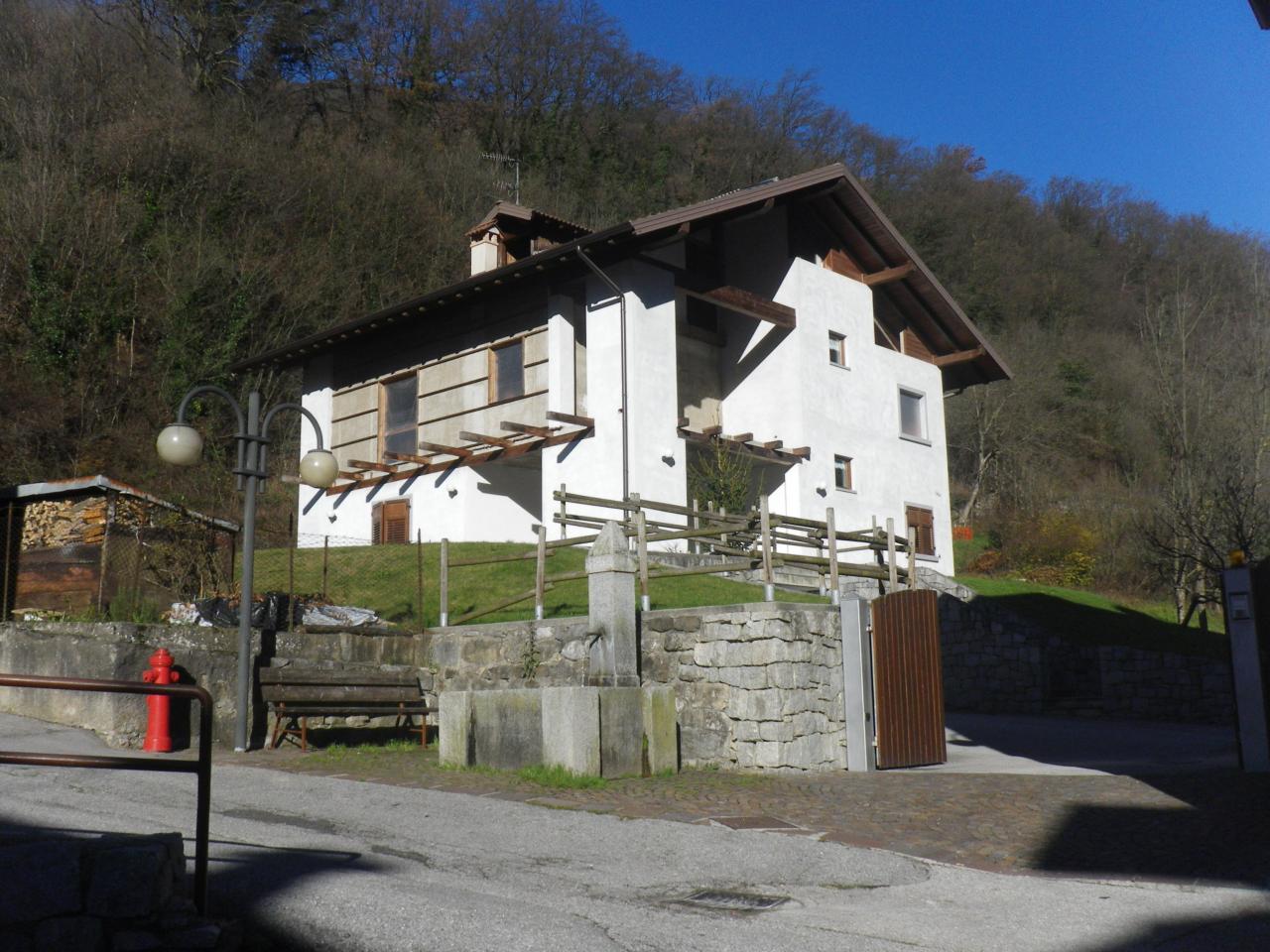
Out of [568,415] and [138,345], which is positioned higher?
[138,345]

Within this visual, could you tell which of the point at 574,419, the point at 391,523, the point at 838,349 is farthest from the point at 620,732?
the point at 838,349

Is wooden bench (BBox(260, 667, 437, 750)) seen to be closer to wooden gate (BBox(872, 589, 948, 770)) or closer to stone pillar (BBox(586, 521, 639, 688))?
stone pillar (BBox(586, 521, 639, 688))

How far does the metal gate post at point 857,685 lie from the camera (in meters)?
11.8

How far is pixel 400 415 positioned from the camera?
26.6m

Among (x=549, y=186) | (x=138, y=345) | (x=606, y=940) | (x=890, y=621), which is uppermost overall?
(x=549, y=186)

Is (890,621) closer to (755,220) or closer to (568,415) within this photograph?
(568,415)

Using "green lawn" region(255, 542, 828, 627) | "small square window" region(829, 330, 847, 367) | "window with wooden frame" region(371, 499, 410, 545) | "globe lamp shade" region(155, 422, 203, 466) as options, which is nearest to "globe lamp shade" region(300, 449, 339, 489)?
"globe lamp shade" region(155, 422, 203, 466)

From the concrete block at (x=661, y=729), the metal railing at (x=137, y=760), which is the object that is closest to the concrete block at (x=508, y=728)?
the concrete block at (x=661, y=729)

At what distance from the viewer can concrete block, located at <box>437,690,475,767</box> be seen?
11344 millimetres

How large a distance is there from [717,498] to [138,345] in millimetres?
15674

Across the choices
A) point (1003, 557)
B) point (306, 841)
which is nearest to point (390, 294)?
point (1003, 557)

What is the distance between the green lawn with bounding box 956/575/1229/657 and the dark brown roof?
641cm

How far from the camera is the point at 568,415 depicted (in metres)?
22.6

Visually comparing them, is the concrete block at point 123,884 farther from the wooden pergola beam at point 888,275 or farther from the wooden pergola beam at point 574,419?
the wooden pergola beam at point 888,275
